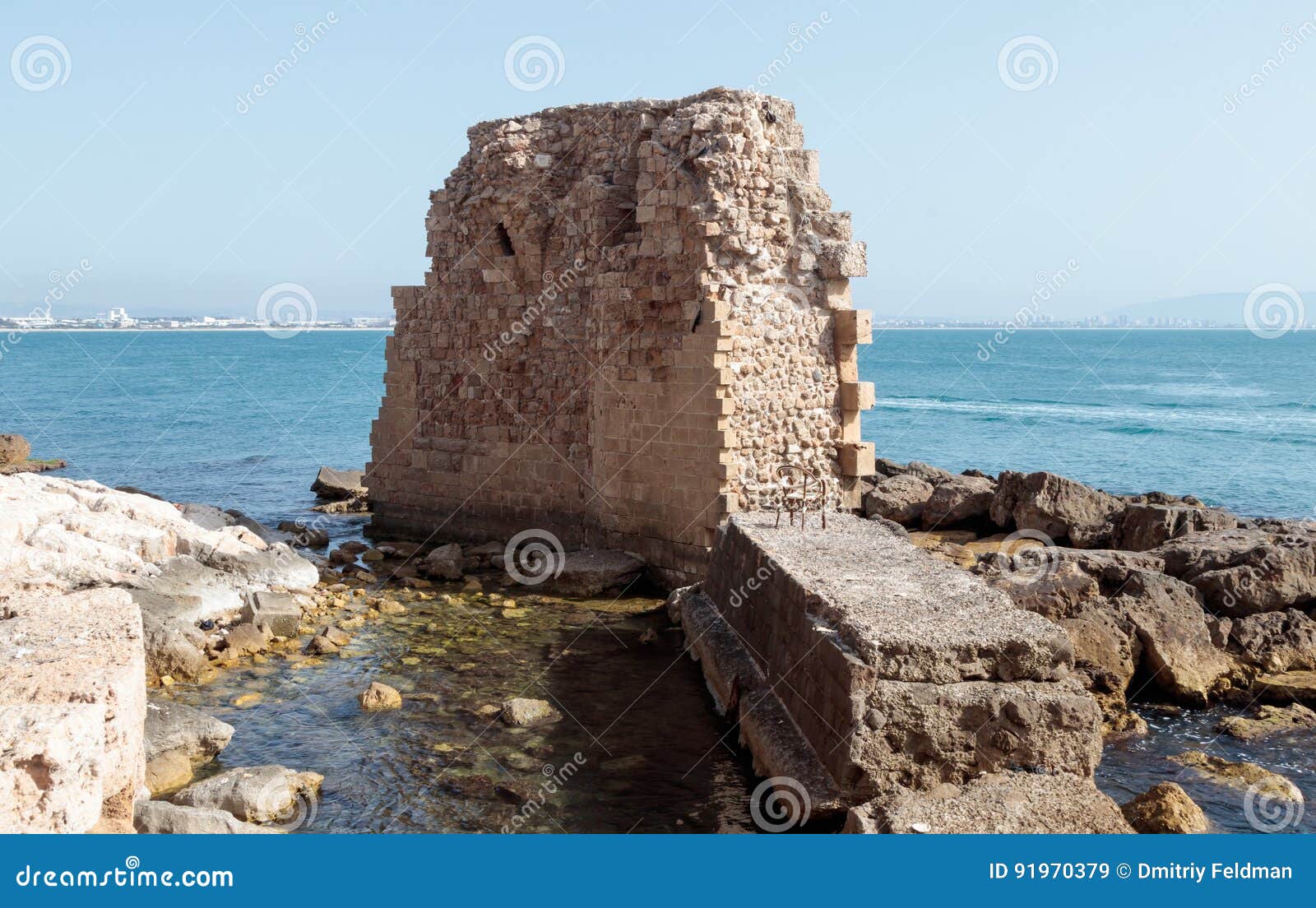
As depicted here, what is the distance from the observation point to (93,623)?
22.1ft

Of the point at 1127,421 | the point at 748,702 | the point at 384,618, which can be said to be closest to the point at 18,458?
the point at 384,618

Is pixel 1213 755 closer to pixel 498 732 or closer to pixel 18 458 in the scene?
pixel 498 732

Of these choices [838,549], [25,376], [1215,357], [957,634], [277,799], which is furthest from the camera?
[1215,357]

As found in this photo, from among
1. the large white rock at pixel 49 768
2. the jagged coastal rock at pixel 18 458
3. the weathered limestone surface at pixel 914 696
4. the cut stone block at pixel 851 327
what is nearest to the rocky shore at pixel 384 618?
the large white rock at pixel 49 768

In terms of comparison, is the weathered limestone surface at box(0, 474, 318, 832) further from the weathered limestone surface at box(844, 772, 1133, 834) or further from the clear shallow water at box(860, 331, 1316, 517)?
the clear shallow water at box(860, 331, 1316, 517)

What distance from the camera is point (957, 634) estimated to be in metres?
7.07

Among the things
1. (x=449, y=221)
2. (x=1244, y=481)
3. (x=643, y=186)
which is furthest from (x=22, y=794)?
(x=1244, y=481)

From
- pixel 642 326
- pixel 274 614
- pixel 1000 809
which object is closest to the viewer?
pixel 1000 809

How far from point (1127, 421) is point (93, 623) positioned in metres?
44.6

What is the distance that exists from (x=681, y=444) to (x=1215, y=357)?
82226mm

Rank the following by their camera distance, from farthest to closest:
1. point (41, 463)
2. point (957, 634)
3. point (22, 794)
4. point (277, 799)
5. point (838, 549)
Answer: point (41, 463), point (838, 549), point (277, 799), point (957, 634), point (22, 794)

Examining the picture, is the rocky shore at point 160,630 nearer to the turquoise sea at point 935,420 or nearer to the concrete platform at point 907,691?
the concrete platform at point 907,691

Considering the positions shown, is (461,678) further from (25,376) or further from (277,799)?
(25,376)

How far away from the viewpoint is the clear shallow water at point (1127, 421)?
31.7 meters
